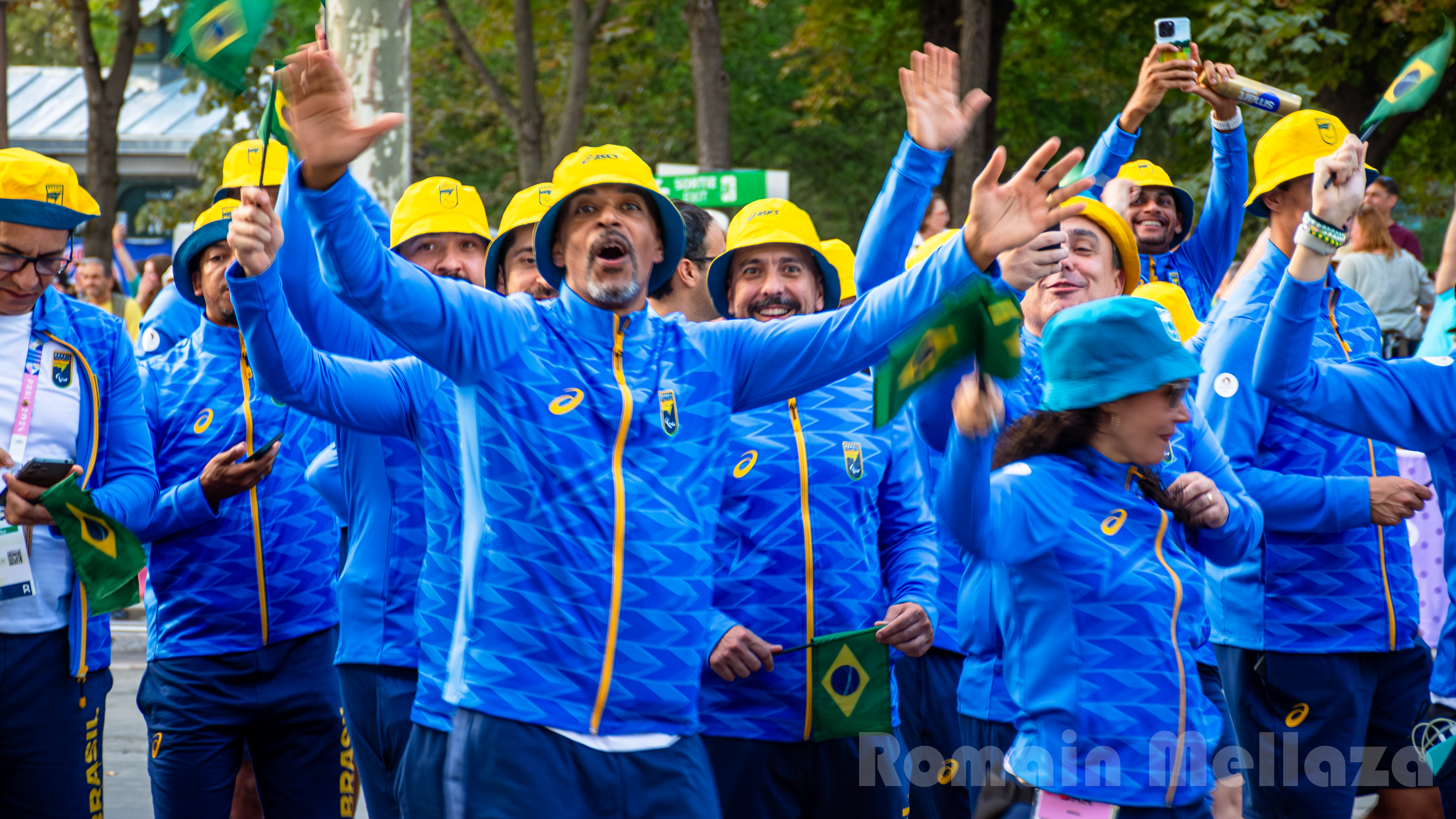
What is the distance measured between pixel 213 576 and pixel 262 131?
219 cm

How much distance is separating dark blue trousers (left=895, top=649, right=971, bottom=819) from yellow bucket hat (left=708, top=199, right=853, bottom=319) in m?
1.24

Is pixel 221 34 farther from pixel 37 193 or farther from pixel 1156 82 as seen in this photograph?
pixel 1156 82

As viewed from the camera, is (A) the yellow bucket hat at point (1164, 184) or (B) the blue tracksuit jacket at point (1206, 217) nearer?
(B) the blue tracksuit jacket at point (1206, 217)

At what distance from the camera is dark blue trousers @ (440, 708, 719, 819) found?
297 cm

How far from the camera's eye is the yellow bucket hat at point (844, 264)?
5.22 meters

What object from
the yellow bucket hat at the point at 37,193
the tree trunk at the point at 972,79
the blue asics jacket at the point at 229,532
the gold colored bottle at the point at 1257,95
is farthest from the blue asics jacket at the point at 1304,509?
the tree trunk at the point at 972,79

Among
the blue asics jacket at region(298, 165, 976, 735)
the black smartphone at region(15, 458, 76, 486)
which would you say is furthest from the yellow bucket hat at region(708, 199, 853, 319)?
the black smartphone at region(15, 458, 76, 486)

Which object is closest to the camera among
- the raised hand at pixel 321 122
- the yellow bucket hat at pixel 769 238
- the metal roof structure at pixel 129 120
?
the raised hand at pixel 321 122

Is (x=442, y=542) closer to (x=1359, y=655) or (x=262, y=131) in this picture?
(x=262, y=131)

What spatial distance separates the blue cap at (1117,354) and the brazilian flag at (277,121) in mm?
1764

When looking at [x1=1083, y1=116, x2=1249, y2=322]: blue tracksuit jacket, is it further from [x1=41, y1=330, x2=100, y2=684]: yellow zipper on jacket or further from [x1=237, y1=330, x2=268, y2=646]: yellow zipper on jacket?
[x1=41, y1=330, x2=100, y2=684]: yellow zipper on jacket

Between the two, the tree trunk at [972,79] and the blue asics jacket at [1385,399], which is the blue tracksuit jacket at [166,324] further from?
the tree trunk at [972,79]

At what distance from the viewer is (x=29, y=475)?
3865 mm

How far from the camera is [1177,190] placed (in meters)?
6.01
